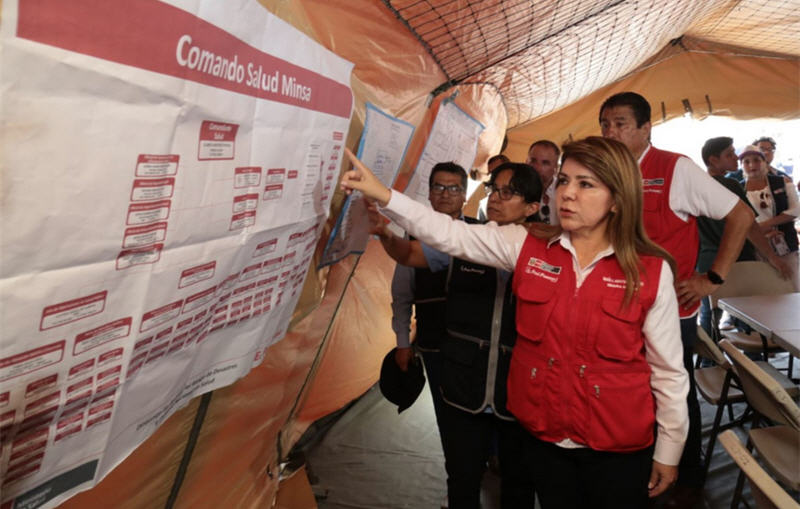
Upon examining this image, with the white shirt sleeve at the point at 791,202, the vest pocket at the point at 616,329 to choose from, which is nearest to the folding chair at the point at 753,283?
the white shirt sleeve at the point at 791,202

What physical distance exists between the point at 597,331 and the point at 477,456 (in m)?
0.60

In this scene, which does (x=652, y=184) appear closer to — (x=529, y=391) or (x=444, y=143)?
(x=444, y=143)

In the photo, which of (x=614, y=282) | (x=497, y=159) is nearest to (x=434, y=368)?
(x=614, y=282)

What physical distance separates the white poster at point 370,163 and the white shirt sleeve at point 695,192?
0.94 metres

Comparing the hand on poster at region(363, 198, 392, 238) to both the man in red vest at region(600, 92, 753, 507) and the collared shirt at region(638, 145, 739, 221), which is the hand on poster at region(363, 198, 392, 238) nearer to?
the man in red vest at region(600, 92, 753, 507)

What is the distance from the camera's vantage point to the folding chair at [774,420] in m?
1.55

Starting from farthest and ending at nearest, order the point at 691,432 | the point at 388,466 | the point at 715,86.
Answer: the point at 715,86 < the point at 388,466 < the point at 691,432

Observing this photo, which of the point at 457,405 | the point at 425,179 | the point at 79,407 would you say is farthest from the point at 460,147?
the point at 79,407

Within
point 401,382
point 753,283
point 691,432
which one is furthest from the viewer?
point 753,283

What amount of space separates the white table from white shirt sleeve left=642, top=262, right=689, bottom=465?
0.99m

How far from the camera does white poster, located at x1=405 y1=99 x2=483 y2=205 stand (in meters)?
1.92

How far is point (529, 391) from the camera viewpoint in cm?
119

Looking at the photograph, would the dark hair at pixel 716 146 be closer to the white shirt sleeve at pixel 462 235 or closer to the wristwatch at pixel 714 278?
the wristwatch at pixel 714 278

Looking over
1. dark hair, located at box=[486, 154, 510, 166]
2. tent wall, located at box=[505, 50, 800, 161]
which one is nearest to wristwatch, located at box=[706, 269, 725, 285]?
dark hair, located at box=[486, 154, 510, 166]
